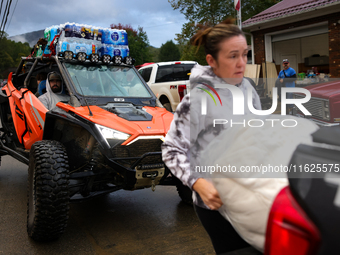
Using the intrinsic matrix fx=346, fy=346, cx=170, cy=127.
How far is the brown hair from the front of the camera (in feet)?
5.48

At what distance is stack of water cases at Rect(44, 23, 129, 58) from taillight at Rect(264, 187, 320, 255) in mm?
4737

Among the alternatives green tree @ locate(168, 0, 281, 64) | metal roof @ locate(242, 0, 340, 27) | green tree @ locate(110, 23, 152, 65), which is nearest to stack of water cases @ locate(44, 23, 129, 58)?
metal roof @ locate(242, 0, 340, 27)

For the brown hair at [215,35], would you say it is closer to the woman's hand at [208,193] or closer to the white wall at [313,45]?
the woman's hand at [208,193]

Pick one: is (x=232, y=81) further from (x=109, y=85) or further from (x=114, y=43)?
(x=114, y=43)

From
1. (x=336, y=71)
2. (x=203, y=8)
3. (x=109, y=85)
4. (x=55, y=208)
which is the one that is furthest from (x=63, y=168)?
(x=203, y=8)

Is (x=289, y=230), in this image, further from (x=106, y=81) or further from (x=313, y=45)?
(x=313, y=45)

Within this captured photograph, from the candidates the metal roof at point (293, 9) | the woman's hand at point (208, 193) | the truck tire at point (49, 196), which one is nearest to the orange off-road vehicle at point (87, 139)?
the truck tire at point (49, 196)

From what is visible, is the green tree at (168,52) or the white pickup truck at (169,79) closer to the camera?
the white pickup truck at (169,79)

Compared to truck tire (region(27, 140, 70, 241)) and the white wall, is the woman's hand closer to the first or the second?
truck tire (region(27, 140, 70, 241))

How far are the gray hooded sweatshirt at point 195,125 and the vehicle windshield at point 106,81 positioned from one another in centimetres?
334

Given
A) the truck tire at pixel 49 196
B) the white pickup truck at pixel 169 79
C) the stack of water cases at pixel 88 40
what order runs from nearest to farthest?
the truck tire at pixel 49 196, the stack of water cases at pixel 88 40, the white pickup truck at pixel 169 79

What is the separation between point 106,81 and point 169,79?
290 inches

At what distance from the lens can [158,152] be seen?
12.4 feet

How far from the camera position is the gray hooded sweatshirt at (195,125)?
5.31 ft
